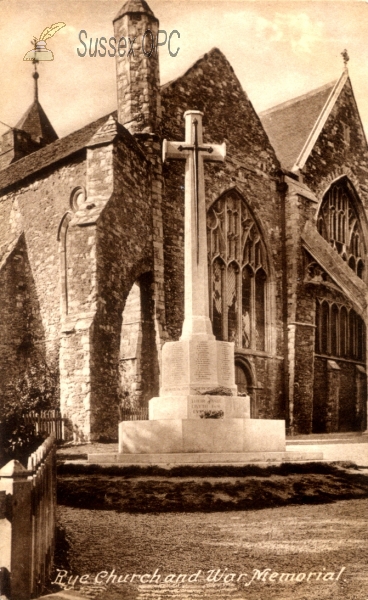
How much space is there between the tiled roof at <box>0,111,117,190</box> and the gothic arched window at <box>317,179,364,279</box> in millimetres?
7895

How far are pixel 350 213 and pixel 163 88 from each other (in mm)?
8438

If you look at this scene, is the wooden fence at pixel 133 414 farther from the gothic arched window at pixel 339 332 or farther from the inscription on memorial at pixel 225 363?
the gothic arched window at pixel 339 332

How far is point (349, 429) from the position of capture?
2036 cm

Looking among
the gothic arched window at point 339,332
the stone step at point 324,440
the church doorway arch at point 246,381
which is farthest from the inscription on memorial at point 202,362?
the gothic arched window at point 339,332

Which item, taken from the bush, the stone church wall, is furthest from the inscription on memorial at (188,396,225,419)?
the stone church wall

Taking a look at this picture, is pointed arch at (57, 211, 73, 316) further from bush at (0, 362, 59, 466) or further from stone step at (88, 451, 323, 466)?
stone step at (88, 451, 323, 466)

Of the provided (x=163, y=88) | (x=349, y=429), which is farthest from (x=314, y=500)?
(x=349, y=429)

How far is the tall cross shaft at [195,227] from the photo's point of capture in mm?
8805

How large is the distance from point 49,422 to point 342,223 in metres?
13.3

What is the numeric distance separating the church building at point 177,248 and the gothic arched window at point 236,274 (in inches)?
1.6

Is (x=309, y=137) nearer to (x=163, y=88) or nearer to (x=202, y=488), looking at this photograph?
(x=163, y=88)

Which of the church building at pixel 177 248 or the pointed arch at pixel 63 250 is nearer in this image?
the church building at pixel 177 248

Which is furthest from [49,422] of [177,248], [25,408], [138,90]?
[138,90]

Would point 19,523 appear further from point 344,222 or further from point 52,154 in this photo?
point 344,222
